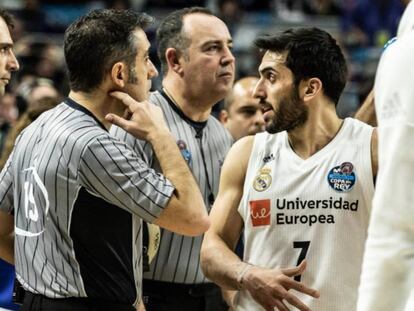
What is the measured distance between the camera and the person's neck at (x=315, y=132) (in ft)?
15.4

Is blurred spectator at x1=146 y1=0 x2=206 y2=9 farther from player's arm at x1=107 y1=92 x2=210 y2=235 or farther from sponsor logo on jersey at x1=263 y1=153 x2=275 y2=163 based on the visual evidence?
player's arm at x1=107 y1=92 x2=210 y2=235

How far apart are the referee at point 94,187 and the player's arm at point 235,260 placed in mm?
367

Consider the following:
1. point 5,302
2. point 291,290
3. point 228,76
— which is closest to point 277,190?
point 291,290

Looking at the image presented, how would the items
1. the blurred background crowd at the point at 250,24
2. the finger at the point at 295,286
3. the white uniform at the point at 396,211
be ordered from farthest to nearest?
the blurred background crowd at the point at 250,24
the finger at the point at 295,286
the white uniform at the point at 396,211

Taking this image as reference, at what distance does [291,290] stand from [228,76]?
6.39ft

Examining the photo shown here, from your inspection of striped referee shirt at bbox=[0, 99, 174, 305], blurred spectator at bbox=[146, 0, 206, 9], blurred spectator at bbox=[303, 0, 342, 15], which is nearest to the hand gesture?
striped referee shirt at bbox=[0, 99, 174, 305]

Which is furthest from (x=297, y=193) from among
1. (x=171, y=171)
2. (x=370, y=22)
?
(x=370, y=22)

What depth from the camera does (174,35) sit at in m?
6.23

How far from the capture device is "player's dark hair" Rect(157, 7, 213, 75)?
20.3 feet

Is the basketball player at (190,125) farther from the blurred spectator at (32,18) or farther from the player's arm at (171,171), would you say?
the blurred spectator at (32,18)

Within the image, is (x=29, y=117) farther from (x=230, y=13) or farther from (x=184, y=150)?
(x=230, y=13)

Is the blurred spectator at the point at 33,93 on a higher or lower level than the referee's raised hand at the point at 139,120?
lower

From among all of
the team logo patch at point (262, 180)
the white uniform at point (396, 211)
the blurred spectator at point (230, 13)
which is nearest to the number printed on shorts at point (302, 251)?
the team logo patch at point (262, 180)

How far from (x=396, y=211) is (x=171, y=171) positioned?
5.39 feet
